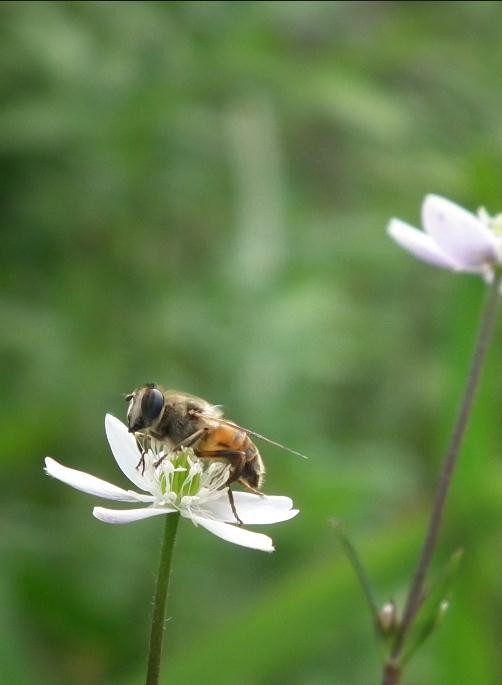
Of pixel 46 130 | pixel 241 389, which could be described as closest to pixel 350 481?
pixel 241 389

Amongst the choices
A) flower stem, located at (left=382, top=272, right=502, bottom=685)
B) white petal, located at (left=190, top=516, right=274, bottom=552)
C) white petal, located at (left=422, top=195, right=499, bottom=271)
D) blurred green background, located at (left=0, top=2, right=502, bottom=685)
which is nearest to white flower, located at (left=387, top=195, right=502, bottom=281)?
white petal, located at (left=422, top=195, right=499, bottom=271)

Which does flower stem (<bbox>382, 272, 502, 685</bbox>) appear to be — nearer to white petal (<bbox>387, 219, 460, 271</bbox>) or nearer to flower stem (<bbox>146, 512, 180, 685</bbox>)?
white petal (<bbox>387, 219, 460, 271</bbox>)

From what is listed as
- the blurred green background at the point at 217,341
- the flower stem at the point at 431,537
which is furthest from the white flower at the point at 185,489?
the blurred green background at the point at 217,341

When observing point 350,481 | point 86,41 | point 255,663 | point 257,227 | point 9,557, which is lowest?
point 9,557

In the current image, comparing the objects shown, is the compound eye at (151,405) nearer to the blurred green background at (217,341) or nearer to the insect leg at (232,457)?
the insect leg at (232,457)

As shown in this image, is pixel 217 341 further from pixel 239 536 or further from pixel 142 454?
pixel 239 536

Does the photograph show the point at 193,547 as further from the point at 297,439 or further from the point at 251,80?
the point at 251,80
